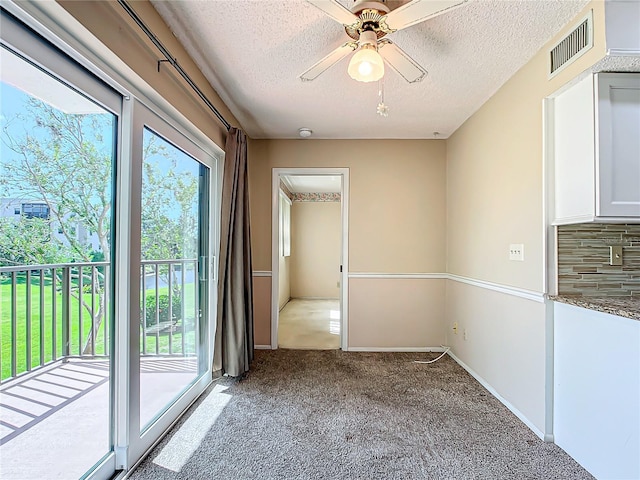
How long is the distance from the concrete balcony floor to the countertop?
99.2 inches

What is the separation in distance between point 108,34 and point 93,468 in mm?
1956

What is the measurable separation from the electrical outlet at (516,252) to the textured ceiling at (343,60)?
3.99 ft

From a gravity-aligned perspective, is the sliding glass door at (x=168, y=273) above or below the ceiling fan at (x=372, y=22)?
below

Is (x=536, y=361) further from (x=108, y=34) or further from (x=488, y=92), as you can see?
(x=108, y=34)

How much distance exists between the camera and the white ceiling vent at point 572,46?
5.44ft

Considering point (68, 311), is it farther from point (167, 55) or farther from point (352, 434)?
point (352, 434)

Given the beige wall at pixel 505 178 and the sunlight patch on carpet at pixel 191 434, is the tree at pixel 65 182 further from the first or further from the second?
the beige wall at pixel 505 178

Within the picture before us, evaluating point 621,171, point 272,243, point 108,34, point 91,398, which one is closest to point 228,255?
point 272,243

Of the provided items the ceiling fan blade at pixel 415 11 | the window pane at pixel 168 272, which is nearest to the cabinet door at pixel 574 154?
the ceiling fan blade at pixel 415 11

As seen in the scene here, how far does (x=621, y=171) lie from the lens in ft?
5.53

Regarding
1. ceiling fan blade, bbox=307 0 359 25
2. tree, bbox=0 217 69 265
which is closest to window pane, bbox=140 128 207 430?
tree, bbox=0 217 69 265

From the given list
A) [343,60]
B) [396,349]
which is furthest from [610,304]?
[396,349]

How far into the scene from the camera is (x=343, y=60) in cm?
219

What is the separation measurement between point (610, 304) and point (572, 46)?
4.52 ft
